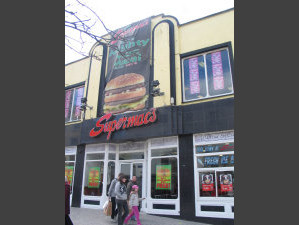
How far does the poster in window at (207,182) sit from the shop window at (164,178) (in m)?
1.16

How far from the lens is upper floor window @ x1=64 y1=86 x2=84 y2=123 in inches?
582

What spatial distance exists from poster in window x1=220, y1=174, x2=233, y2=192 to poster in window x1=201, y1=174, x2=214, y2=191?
39cm

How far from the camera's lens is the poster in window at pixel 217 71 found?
10.1m

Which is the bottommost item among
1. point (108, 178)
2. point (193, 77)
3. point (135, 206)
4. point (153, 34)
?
point (135, 206)

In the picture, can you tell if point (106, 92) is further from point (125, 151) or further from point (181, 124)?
point (181, 124)

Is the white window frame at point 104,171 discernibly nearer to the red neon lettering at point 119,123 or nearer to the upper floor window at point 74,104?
the red neon lettering at point 119,123

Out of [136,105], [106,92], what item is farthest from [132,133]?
[106,92]

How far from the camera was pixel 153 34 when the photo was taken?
1245 centimetres

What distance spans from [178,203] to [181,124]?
3.31 meters

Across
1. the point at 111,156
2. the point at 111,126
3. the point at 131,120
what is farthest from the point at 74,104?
the point at 131,120

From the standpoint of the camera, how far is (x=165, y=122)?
10344mm

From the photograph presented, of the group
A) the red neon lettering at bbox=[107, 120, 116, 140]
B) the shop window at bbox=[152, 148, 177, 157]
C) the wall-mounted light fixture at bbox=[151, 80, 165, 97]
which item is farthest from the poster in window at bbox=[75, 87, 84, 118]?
the shop window at bbox=[152, 148, 177, 157]

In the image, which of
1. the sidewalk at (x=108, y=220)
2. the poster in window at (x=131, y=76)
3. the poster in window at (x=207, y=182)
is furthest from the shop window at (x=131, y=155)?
the poster in window at (x=207, y=182)

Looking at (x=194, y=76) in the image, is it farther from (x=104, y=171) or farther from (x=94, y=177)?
(x=94, y=177)
